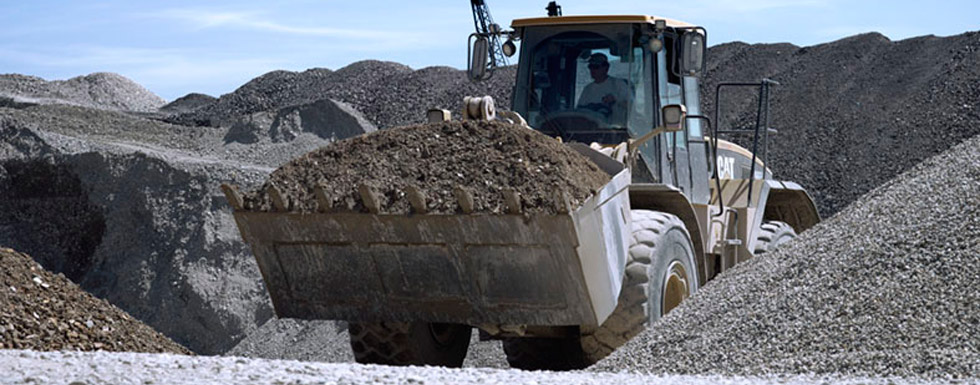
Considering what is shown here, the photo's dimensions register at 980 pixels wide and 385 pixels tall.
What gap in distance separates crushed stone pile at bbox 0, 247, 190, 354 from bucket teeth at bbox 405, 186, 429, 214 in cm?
258

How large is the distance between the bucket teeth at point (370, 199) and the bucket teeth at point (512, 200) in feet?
2.16

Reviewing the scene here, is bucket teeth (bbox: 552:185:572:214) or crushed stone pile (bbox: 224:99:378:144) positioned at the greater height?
bucket teeth (bbox: 552:185:572:214)

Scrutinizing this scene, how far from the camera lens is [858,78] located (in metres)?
22.3

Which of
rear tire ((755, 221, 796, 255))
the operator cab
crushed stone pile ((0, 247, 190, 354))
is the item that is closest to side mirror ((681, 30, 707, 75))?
the operator cab

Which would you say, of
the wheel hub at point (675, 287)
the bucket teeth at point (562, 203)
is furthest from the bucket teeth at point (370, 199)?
the wheel hub at point (675, 287)

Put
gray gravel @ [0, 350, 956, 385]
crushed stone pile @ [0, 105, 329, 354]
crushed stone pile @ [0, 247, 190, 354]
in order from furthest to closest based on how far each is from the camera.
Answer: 1. crushed stone pile @ [0, 105, 329, 354]
2. crushed stone pile @ [0, 247, 190, 354]
3. gray gravel @ [0, 350, 956, 385]

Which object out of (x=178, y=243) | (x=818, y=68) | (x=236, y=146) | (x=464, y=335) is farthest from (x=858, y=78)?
(x=464, y=335)

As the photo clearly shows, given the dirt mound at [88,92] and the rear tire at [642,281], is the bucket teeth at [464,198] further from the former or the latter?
the dirt mound at [88,92]

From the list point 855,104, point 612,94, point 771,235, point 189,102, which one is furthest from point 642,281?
point 189,102

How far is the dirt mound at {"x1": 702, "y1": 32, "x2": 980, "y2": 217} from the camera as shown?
18156 mm

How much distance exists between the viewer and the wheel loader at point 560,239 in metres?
5.84

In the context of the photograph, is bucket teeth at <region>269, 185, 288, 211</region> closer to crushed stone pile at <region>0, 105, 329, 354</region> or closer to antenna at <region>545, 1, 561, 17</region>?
antenna at <region>545, 1, 561, 17</region>

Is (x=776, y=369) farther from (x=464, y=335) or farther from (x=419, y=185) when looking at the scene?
(x=464, y=335)

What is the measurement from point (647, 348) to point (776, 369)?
32.5 inches
